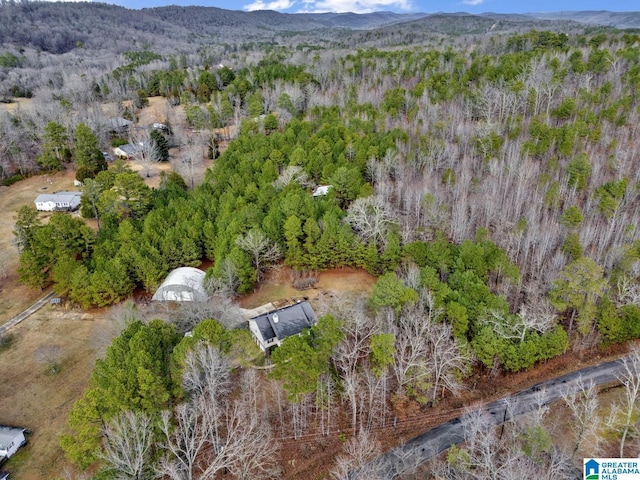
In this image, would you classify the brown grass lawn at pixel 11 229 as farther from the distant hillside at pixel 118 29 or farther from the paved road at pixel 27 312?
the distant hillside at pixel 118 29

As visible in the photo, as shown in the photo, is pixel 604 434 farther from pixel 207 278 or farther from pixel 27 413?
pixel 27 413

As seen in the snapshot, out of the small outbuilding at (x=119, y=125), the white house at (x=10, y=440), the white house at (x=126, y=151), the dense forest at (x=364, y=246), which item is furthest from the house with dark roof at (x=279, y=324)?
the small outbuilding at (x=119, y=125)

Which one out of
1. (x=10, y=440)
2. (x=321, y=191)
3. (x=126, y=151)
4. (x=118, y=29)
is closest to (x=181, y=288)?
(x=10, y=440)

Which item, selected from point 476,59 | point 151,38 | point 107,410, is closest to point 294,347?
point 107,410

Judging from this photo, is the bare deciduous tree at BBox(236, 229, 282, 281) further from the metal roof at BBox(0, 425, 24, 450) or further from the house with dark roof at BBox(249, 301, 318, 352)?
the metal roof at BBox(0, 425, 24, 450)

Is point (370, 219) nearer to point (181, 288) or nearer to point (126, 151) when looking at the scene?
point (181, 288)

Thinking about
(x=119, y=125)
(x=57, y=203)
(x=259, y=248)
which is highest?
(x=119, y=125)

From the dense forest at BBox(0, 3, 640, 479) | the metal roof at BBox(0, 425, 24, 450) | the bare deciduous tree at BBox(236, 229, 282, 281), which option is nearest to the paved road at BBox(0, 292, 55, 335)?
the dense forest at BBox(0, 3, 640, 479)
